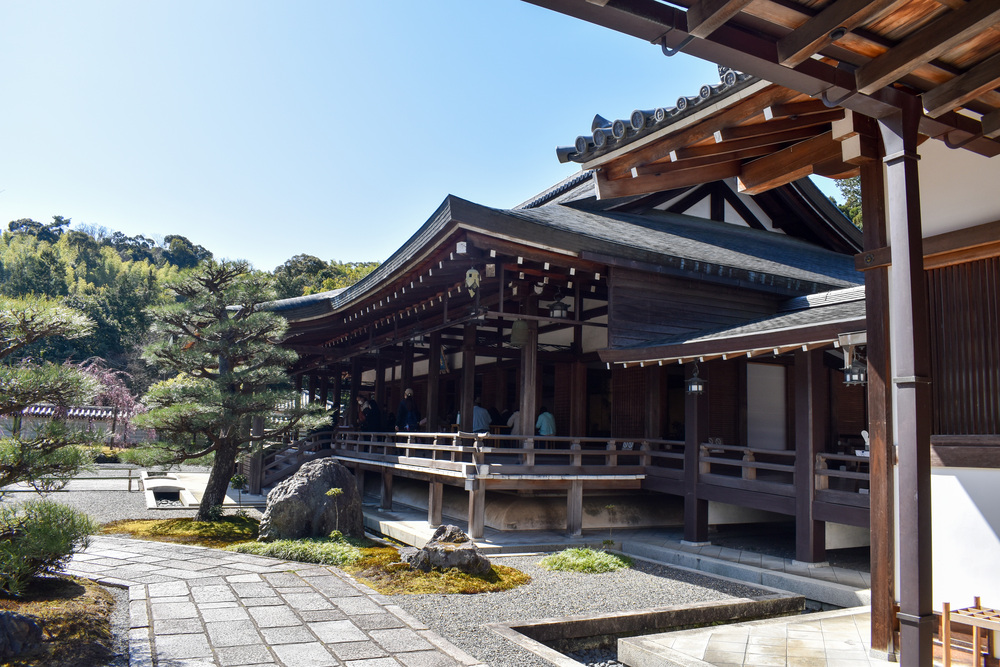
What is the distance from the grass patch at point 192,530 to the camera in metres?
10.1

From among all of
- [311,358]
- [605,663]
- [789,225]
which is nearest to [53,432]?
[605,663]

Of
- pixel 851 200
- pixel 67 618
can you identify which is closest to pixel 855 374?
pixel 67 618

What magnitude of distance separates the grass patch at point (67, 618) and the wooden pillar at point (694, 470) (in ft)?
24.3

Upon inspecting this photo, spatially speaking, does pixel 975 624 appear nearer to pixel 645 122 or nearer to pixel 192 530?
pixel 645 122

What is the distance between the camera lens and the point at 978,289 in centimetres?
444

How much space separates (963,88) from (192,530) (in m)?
11.4

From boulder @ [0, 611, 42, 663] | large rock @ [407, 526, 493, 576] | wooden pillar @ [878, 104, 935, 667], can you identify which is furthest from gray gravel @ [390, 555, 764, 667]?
boulder @ [0, 611, 42, 663]

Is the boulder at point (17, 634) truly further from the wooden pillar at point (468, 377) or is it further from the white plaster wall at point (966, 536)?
the wooden pillar at point (468, 377)

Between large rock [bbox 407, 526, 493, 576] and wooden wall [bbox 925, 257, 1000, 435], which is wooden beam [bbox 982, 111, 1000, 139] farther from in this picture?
large rock [bbox 407, 526, 493, 576]

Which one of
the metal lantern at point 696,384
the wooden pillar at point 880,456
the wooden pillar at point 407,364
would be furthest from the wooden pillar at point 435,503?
the wooden pillar at point 880,456

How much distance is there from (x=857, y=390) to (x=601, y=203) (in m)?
6.42

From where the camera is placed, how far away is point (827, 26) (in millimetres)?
2947

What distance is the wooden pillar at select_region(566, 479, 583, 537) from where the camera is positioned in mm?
10578

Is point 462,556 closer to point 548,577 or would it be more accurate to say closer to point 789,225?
point 548,577
